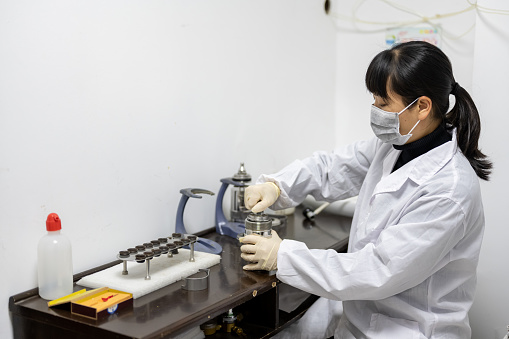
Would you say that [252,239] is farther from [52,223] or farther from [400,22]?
[400,22]

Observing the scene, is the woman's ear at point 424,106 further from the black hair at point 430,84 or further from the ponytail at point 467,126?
the ponytail at point 467,126

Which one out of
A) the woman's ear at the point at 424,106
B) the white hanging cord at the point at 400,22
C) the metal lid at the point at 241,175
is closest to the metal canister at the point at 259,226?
the metal lid at the point at 241,175

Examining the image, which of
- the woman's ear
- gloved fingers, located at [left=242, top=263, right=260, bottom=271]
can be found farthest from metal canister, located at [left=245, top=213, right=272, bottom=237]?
the woman's ear

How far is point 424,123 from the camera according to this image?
1.55 metres

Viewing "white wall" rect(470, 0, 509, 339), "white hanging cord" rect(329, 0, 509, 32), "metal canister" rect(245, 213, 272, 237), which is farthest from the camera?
"white hanging cord" rect(329, 0, 509, 32)

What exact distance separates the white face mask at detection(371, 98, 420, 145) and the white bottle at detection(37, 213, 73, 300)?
945 millimetres

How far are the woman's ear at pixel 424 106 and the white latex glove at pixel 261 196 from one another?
539mm

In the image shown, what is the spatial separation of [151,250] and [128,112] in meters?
0.46

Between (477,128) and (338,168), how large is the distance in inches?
20.1

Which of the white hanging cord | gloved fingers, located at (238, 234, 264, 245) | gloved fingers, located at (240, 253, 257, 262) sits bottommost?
gloved fingers, located at (240, 253, 257, 262)

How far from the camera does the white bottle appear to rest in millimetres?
1346

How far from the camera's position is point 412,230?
1378 mm

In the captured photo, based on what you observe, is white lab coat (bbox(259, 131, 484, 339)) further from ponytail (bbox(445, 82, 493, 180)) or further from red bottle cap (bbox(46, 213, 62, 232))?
red bottle cap (bbox(46, 213, 62, 232))

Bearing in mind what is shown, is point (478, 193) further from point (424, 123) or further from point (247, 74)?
point (247, 74)
